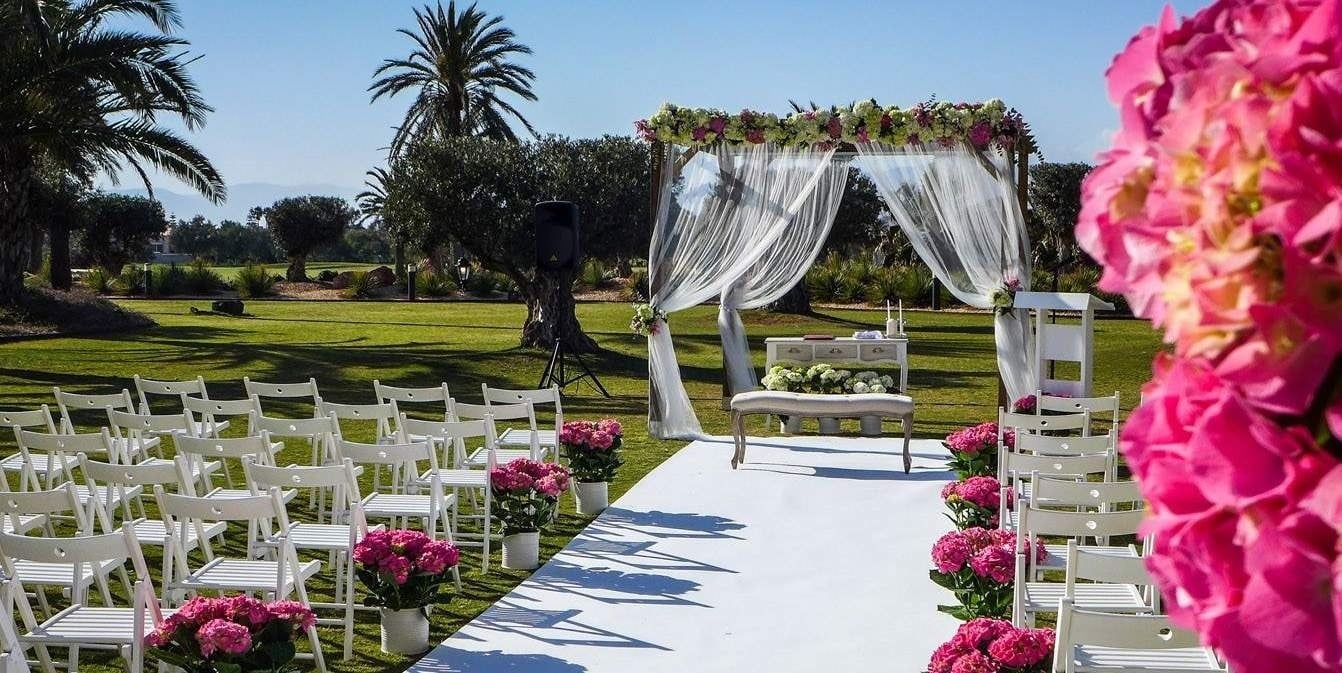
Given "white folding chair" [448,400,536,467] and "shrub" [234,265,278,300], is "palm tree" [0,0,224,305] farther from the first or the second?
"shrub" [234,265,278,300]

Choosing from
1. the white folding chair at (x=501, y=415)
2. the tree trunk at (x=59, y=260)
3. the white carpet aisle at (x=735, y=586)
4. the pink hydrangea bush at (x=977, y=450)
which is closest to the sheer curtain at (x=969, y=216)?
the white carpet aisle at (x=735, y=586)

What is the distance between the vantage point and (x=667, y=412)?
495 inches

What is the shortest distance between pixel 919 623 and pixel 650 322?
641cm

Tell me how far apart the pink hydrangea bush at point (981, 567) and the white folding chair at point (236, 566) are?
8.82 feet

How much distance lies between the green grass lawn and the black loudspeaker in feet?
5.36

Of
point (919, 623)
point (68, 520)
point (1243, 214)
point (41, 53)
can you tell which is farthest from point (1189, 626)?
point (41, 53)

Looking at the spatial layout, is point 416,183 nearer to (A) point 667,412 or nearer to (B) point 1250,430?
(A) point 667,412

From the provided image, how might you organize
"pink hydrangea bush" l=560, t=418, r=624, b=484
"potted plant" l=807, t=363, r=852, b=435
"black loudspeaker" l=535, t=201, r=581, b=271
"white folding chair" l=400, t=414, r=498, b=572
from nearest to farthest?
"white folding chair" l=400, t=414, r=498, b=572 → "pink hydrangea bush" l=560, t=418, r=624, b=484 → "potted plant" l=807, t=363, r=852, b=435 → "black loudspeaker" l=535, t=201, r=581, b=271

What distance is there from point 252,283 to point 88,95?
19144mm

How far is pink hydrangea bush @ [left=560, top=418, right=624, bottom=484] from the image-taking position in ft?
29.6

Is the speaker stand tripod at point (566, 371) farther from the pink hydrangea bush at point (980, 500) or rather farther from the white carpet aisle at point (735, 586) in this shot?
the pink hydrangea bush at point (980, 500)

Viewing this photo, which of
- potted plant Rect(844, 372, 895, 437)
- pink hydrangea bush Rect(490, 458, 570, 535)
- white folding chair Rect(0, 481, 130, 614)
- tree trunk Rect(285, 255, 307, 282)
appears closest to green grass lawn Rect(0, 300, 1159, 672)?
pink hydrangea bush Rect(490, 458, 570, 535)

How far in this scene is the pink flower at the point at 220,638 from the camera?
4.40 m

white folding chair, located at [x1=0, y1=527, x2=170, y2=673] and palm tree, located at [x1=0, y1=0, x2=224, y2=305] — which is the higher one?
palm tree, located at [x1=0, y1=0, x2=224, y2=305]
